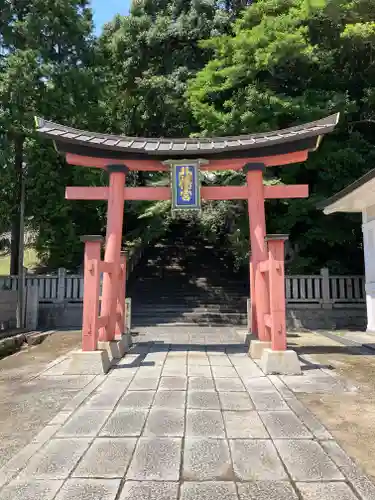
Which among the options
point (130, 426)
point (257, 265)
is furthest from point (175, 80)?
point (130, 426)

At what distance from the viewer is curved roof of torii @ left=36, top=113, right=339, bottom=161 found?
763 centimetres

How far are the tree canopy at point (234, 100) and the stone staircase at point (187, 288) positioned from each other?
203 centimetres

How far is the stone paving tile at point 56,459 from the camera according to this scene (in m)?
2.95

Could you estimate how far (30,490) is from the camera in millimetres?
2721

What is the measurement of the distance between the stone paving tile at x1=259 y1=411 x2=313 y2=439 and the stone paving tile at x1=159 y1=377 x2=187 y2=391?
141 cm

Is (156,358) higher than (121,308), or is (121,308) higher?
(121,308)

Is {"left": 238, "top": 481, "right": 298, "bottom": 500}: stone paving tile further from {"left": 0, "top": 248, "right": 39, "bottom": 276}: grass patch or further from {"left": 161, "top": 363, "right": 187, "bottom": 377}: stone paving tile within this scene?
{"left": 0, "top": 248, "right": 39, "bottom": 276}: grass patch

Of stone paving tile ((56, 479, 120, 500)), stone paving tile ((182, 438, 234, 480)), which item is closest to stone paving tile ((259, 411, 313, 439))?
stone paving tile ((182, 438, 234, 480))

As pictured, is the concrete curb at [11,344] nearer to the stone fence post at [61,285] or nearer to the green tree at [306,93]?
the stone fence post at [61,285]

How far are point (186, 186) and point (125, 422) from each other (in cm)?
499

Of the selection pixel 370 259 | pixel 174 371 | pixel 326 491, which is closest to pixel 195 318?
pixel 370 259

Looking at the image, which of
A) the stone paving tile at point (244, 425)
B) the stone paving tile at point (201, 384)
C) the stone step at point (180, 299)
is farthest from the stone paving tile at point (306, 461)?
the stone step at point (180, 299)

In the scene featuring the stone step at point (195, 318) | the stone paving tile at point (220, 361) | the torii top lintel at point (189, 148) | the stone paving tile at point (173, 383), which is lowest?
the stone paving tile at point (173, 383)

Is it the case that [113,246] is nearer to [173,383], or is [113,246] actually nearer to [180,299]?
[173,383]
